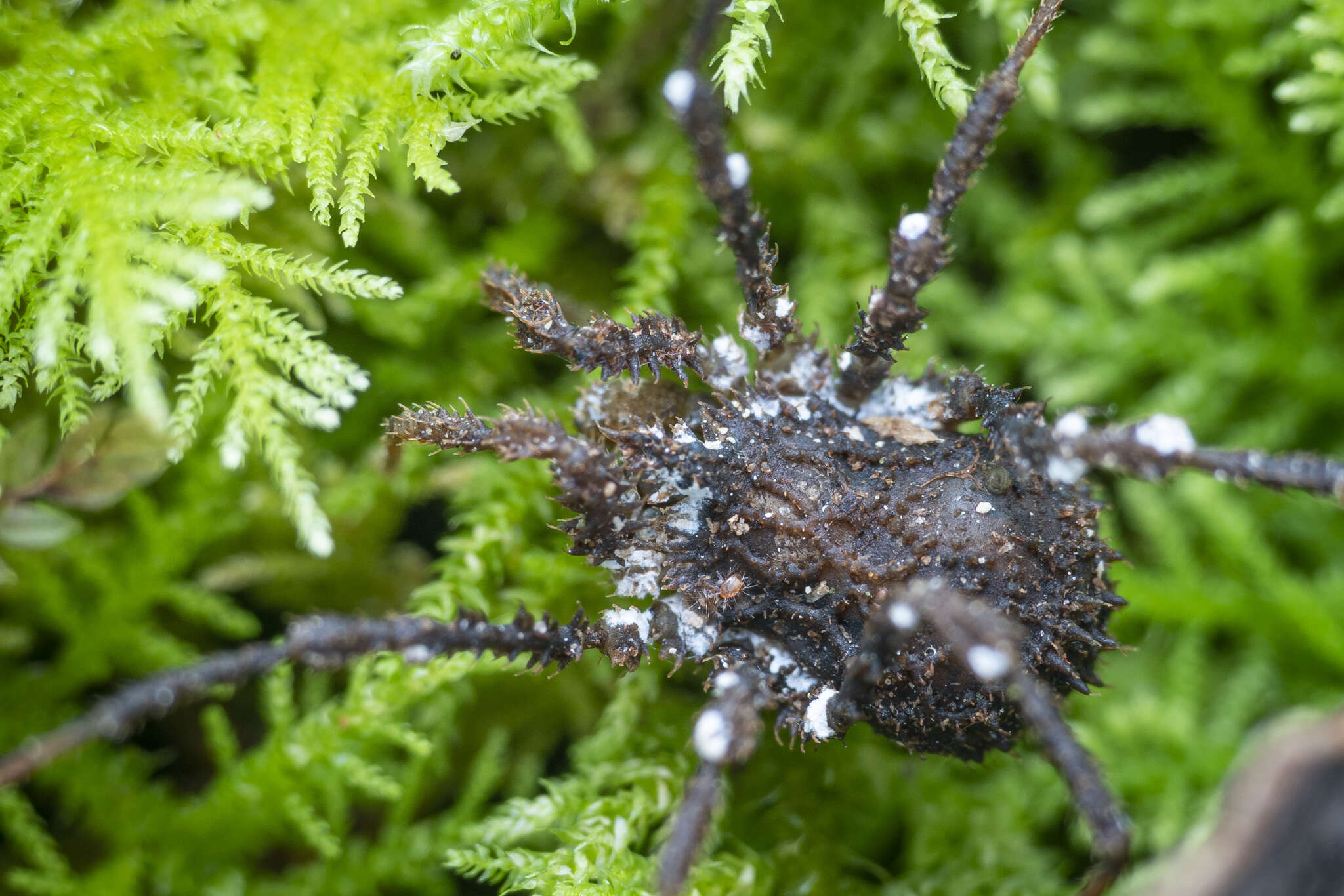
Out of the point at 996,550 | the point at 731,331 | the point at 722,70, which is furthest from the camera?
the point at 731,331

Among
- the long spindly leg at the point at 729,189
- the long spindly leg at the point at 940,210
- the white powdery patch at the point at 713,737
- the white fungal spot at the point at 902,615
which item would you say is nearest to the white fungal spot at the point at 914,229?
the long spindly leg at the point at 940,210

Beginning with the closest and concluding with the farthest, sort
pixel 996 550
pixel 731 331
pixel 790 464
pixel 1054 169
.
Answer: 1. pixel 996 550
2. pixel 790 464
3. pixel 731 331
4. pixel 1054 169

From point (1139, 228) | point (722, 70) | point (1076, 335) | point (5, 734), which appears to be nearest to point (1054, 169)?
point (1139, 228)

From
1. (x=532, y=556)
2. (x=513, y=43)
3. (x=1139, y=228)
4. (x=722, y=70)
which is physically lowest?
(x=532, y=556)

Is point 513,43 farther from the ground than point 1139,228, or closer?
closer

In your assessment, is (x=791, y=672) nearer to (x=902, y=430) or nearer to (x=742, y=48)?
(x=902, y=430)

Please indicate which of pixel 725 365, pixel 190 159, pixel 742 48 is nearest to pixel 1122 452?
pixel 725 365

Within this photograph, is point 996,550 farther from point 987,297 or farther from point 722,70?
point 987,297
